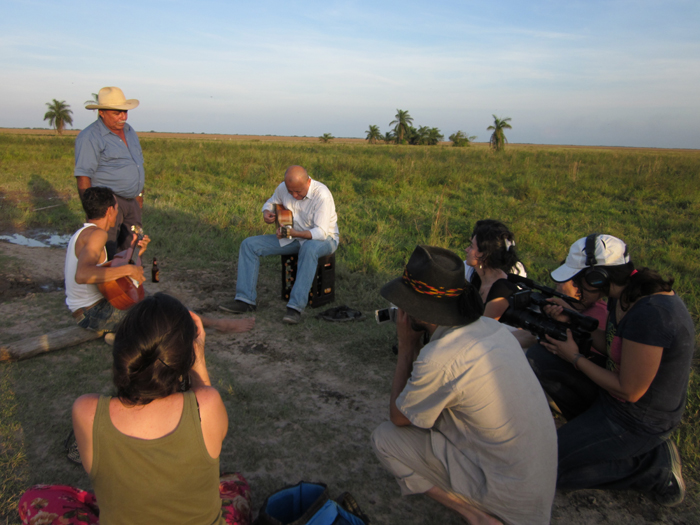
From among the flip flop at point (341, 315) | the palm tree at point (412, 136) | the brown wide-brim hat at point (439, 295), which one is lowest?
the flip flop at point (341, 315)

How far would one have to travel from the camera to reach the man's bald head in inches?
193

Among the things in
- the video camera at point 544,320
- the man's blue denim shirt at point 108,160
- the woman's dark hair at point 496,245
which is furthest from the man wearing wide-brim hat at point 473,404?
the man's blue denim shirt at point 108,160

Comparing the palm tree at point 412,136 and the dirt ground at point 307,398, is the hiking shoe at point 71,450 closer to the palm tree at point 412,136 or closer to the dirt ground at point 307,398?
the dirt ground at point 307,398

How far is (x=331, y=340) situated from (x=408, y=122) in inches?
2450

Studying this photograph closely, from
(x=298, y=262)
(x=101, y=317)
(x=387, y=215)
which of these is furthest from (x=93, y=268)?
(x=387, y=215)

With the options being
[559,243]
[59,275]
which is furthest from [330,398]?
[559,243]

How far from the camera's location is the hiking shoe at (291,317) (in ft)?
14.8

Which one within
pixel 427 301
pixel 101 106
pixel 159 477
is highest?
pixel 101 106

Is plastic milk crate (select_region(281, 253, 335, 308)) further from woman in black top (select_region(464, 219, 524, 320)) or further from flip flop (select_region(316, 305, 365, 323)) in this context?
woman in black top (select_region(464, 219, 524, 320))

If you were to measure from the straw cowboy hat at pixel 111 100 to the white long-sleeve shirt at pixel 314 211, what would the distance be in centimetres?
177

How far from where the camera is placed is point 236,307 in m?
4.71

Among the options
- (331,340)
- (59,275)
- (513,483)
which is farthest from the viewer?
(59,275)

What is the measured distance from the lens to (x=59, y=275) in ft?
18.3

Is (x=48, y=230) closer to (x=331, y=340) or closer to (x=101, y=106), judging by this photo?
(x=101, y=106)
